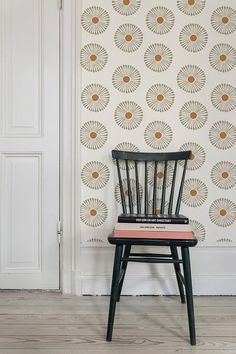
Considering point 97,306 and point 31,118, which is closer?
point 97,306

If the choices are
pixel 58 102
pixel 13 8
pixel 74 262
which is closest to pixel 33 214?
pixel 74 262

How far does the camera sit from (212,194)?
6.86 ft

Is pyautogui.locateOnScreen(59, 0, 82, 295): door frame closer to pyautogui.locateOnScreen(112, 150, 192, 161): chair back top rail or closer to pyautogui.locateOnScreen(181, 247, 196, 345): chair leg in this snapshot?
pyautogui.locateOnScreen(112, 150, 192, 161): chair back top rail

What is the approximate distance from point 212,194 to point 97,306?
2.92 feet

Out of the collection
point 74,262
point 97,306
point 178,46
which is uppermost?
point 178,46

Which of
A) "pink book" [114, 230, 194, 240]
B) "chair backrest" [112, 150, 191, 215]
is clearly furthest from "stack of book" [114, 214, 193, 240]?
"chair backrest" [112, 150, 191, 215]

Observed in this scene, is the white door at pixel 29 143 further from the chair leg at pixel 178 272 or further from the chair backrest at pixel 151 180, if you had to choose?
the chair leg at pixel 178 272

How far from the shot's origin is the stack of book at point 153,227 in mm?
1561

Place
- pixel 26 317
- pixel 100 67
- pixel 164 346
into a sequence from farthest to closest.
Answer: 1. pixel 100 67
2. pixel 26 317
3. pixel 164 346

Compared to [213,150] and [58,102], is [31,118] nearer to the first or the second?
[58,102]

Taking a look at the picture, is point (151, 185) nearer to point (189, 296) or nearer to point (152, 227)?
point (152, 227)

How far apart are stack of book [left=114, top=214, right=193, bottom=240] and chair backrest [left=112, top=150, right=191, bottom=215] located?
0.23 meters

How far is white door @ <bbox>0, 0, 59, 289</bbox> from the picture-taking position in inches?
82.1

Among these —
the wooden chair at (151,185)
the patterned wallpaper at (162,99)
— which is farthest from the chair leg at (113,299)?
the patterned wallpaper at (162,99)
